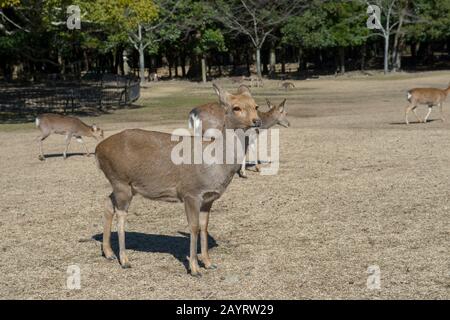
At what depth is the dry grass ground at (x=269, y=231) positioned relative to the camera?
6.63 metres

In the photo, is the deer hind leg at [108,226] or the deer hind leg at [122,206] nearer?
the deer hind leg at [122,206]

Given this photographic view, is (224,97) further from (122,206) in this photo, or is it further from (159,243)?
(159,243)

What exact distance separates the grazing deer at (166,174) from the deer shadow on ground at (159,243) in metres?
0.60

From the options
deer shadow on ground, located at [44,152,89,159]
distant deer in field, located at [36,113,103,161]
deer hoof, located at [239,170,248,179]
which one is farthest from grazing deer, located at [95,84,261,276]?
deer shadow on ground, located at [44,152,89,159]

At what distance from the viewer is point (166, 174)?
7.07 meters

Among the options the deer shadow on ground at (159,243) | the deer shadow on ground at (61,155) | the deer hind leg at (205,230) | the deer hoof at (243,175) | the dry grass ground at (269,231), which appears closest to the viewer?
the dry grass ground at (269,231)

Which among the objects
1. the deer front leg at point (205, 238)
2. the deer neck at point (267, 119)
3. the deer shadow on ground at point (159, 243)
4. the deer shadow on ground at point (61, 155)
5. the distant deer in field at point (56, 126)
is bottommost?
the deer shadow on ground at point (61, 155)

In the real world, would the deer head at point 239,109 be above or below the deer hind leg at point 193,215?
above

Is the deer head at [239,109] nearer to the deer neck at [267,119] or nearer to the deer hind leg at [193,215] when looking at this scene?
the deer hind leg at [193,215]

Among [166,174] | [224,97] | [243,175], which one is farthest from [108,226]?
[243,175]

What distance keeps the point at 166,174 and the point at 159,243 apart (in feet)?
5.31

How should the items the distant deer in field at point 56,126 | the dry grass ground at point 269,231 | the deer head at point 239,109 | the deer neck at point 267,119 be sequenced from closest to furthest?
1. the deer head at point 239,109
2. the dry grass ground at point 269,231
3. the deer neck at point 267,119
4. the distant deer in field at point 56,126

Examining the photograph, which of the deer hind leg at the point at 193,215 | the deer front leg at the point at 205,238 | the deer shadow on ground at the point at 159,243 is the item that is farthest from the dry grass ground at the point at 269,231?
the deer hind leg at the point at 193,215
